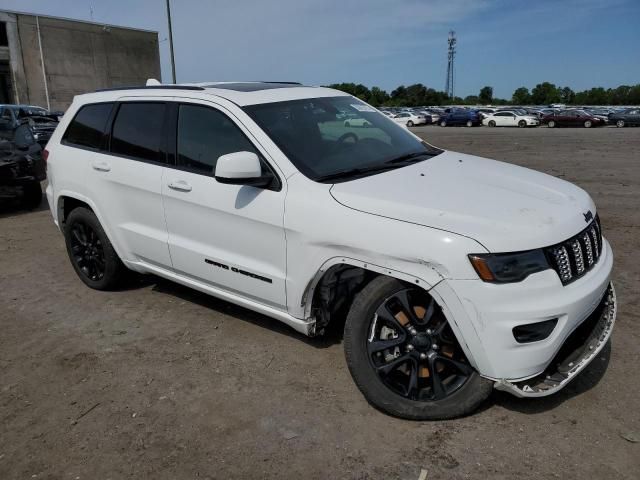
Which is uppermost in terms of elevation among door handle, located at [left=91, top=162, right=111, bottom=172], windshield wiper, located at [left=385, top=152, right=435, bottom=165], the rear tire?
Answer: windshield wiper, located at [left=385, top=152, right=435, bottom=165]

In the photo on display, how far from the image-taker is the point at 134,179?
4254 millimetres

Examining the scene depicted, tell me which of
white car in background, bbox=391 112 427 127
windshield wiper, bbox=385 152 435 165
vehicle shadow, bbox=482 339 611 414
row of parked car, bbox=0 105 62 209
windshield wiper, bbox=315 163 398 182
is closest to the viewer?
vehicle shadow, bbox=482 339 611 414

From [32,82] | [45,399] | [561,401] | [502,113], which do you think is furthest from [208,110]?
[32,82]

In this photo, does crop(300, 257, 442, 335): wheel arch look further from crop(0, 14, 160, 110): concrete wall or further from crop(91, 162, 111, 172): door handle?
crop(0, 14, 160, 110): concrete wall

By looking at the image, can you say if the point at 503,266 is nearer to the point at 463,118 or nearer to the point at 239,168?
the point at 239,168

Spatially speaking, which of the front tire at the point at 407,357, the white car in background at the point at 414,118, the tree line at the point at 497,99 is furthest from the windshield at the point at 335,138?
the tree line at the point at 497,99

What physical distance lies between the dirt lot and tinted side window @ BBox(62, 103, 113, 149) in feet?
4.72

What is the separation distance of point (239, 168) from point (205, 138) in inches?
30.8

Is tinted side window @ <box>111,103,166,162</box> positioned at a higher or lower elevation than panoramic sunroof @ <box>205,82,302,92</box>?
lower

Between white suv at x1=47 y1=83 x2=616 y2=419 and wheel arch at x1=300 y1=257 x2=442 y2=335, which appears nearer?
white suv at x1=47 y1=83 x2=616 y2=419

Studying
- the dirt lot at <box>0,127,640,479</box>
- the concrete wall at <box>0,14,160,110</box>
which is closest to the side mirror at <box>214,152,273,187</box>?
the dirt lot at <box>0,127,640,479</box>

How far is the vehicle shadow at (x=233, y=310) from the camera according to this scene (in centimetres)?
404

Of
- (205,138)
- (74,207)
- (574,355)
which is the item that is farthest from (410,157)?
(74,207)

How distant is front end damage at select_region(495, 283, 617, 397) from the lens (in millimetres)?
2791
